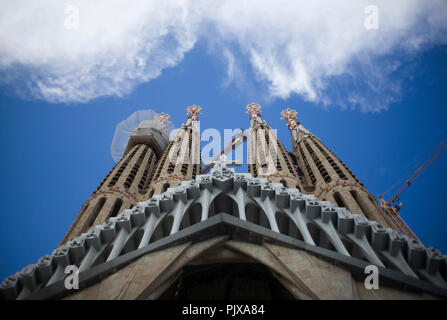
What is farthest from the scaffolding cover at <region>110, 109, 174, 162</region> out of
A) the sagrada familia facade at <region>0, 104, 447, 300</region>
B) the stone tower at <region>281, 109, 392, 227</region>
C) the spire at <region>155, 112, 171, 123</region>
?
the sagrada familia facade at <region>0, 104, 447, 300</region>

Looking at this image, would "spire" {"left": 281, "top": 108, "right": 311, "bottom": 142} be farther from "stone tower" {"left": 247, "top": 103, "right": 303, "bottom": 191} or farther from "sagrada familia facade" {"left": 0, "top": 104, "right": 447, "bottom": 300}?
"sagrada familia facade" {"left": 0, "top": 104, "right": 447, "bottom": 300}

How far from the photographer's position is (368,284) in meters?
10.2

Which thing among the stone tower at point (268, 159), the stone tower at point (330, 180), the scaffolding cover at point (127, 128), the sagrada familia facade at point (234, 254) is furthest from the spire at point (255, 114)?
the sagrada familia facade at point (234, 254)

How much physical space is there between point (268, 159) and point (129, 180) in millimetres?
11432

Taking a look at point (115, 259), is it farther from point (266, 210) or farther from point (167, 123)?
point (167, 123)

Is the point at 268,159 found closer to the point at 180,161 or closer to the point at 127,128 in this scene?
the point at 180,161

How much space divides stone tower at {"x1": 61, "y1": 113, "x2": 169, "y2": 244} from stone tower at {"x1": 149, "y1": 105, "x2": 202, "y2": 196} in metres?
1.35

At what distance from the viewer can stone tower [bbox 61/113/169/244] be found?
28359 millimetres

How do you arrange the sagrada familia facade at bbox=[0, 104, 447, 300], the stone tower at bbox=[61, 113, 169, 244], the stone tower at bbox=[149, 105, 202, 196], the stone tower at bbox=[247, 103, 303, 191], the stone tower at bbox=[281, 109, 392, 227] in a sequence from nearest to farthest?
the sagrada familia facade at bbox=[0, 104, 447, 300] → the stone tower at bbox=[281, 109, 392, 227] → the stone tower at bbox=[61, 113, 169, 244] → the stone tower at bbox=[247, 103, 303, 191] → the stone tower at bbox=[149, 105, 202, 196]

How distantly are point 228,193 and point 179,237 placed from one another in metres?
4.08

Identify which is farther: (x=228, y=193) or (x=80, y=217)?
(x=80, y=217)

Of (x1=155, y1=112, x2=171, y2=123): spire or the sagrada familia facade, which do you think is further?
(x1=155, y1=112, x2=171, y2=123): spire

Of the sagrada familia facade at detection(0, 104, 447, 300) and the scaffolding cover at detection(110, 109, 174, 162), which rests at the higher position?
the scaffolding cover at detection(110, 109, 174, 162)
